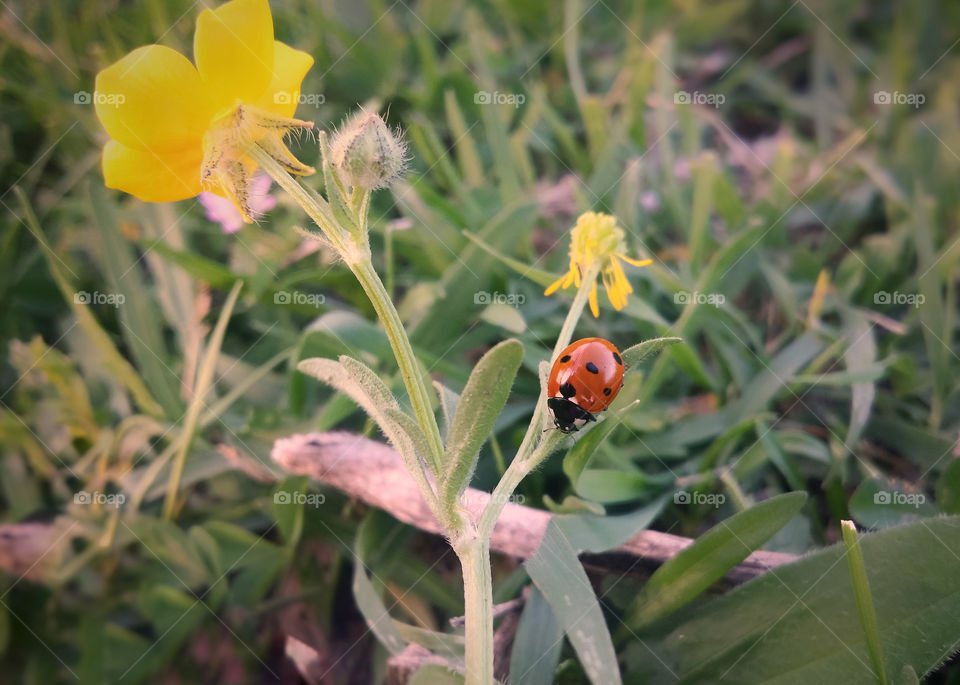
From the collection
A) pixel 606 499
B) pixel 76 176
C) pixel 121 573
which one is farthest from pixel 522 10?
pixel 121 573

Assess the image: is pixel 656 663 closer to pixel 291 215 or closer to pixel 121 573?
pixel 121 573
